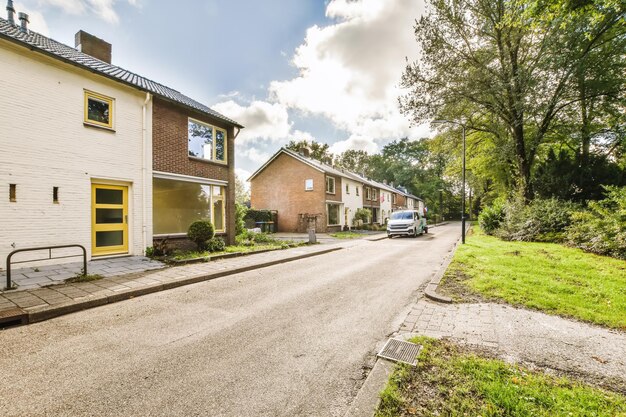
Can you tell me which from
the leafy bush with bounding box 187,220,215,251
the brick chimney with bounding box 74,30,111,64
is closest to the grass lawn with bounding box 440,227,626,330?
the leafy bush with bounding box 187,220,215,251

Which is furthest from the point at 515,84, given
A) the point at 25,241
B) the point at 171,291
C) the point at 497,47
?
the point at 25,241

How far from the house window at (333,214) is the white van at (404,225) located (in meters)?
6.29

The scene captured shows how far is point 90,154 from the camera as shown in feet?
28.4

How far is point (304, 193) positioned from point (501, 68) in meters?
16.9

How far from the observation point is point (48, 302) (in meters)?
4.89

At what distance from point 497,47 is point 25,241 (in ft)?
76.3

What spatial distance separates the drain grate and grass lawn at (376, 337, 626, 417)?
15 centimetres

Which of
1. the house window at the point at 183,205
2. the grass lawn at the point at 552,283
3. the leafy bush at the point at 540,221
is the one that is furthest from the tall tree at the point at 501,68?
the house window at the point at 183,205

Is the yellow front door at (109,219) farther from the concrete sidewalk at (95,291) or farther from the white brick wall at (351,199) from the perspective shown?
the white brick wall at (351,199)

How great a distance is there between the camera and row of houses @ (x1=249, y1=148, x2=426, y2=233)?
25.1m

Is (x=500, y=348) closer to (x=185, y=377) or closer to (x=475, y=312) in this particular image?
(x=475, y=312)

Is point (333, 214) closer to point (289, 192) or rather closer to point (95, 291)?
point (289, 192)

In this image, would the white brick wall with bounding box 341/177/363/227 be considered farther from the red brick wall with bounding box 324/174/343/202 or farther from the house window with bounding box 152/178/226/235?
the house window with bounding box 152/178/226/235

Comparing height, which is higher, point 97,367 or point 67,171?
point 67,171
